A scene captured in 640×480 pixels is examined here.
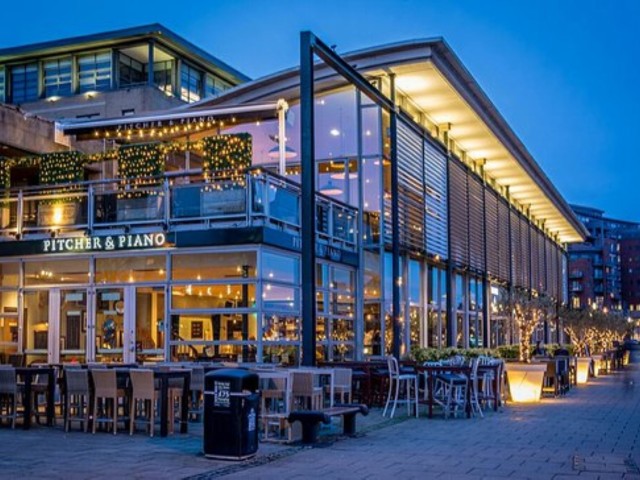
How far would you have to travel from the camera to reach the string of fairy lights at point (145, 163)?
1933cm

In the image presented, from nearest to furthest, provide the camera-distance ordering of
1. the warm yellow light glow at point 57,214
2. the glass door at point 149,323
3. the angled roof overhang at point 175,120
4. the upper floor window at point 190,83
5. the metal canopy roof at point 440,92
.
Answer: the glass door at point 149,323
the warm yellow light glow at point 57,214
the angled roof overhang at point 175,120
the metal canopy roof at point 440,92
the upper floor window at point 190,83

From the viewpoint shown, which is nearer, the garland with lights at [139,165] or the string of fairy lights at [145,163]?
the string of fairy lights at [145,163]

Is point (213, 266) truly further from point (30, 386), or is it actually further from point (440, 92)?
point (440, 92)

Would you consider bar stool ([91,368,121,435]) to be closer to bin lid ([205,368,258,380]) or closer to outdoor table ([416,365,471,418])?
bin lid ([205,368,258,380])

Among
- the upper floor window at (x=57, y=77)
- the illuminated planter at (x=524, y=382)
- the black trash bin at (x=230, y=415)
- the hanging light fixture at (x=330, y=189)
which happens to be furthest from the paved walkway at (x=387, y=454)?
the upper floor window at (x=57, y=77)

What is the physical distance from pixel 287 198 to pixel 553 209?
34742 mm

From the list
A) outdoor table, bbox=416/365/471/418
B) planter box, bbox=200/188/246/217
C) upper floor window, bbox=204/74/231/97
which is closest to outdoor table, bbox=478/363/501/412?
outdoor table, bbox=416/365/471/418

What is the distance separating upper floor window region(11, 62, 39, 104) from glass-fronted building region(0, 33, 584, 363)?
25.5 meters

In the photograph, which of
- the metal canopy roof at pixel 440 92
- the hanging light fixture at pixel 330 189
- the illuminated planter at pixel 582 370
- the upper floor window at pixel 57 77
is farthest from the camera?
the upper floor window at pixel 57 77

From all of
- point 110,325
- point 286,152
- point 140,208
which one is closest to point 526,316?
point 286,152

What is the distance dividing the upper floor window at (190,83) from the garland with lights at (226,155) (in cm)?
3032

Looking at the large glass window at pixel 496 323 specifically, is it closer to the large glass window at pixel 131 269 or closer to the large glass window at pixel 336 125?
the large glass window at pixel 336 125

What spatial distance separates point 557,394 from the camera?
21.6 m

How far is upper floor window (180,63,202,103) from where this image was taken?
49500 mm
